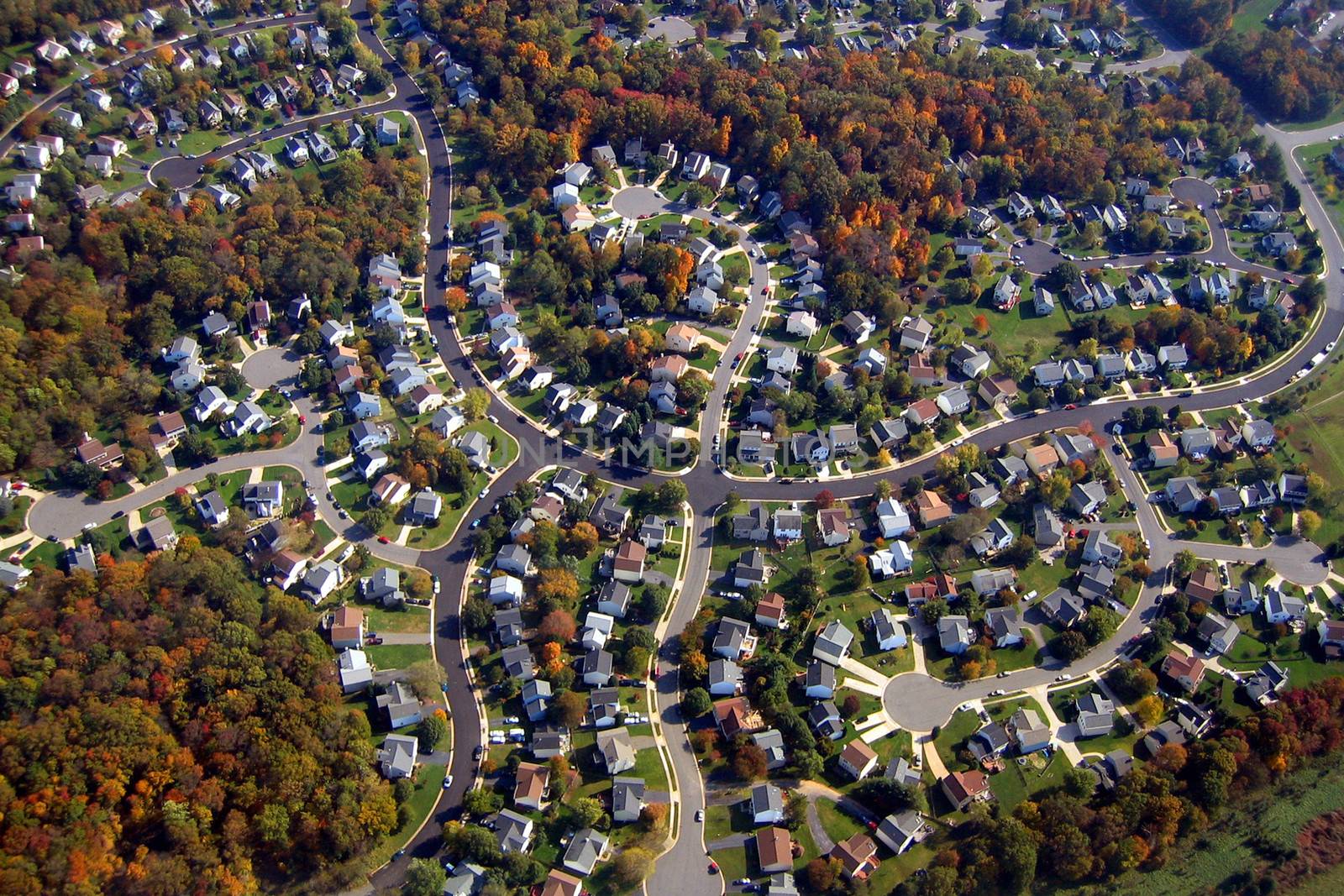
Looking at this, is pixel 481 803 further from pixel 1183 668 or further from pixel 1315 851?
pixel 1315 851

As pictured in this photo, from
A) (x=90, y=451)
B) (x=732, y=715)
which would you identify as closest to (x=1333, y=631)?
(x=732, y=715)

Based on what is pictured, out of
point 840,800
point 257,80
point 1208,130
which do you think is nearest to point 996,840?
point 840,800

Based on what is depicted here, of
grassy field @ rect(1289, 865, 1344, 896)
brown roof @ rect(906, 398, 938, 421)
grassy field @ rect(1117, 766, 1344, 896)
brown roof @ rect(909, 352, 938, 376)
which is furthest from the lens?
brown roof @ rect(909, 352, 938, 376)

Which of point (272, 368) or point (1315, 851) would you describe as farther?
point (272, 368)

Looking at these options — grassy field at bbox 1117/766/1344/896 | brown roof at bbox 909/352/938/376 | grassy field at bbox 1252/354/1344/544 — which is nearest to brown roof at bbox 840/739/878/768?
grassy field at bbox 1117/766/1344/896

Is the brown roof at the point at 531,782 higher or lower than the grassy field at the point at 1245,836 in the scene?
higher

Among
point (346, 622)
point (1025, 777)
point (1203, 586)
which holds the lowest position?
point (1025, 777)

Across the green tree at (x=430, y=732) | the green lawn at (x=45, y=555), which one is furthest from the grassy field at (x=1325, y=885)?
the green lawn at (x=45, y=555)

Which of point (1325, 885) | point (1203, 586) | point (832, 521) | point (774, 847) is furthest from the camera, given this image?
point (832, 521)

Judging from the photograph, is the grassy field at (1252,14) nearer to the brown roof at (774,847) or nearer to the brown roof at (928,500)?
the brown roof at (928,500)

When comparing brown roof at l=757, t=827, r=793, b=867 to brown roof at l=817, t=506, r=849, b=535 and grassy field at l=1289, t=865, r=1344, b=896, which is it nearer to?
brown roof at l=817, t=506, r=849, b=535
